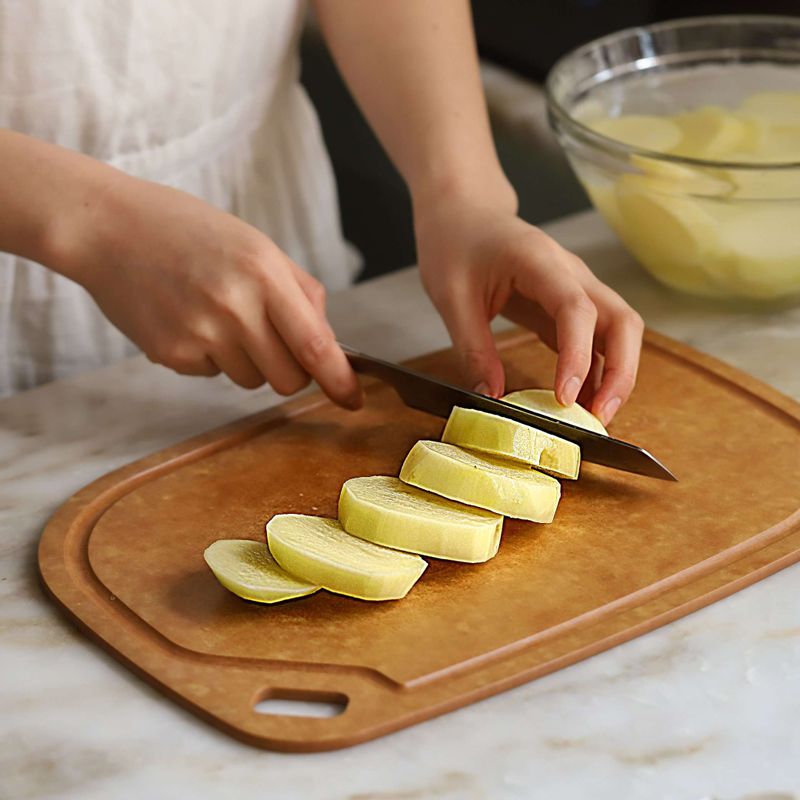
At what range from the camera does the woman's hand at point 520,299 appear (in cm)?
111

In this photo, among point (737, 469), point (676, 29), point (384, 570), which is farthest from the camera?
point (676, 29)

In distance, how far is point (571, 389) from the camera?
108cm

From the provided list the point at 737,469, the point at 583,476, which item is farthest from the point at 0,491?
the point at 737,469

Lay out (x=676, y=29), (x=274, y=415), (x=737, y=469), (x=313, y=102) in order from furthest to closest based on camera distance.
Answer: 1. (x=313, y=102)
2. (x=676, y=29)
3. (x=274, y=415)
4. (x=737, y=469)

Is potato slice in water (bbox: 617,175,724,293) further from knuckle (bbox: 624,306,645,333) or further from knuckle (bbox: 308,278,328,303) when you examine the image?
knuckle (bbox: 308,278,328,303)

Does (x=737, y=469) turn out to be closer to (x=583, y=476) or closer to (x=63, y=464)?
(x=583, y=476)

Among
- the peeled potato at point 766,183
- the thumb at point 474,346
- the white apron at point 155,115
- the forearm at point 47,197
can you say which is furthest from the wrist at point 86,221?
the peeled potato at point 766,183

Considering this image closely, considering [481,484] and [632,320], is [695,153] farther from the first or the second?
[481,484]

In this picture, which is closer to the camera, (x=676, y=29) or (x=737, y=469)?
(x=737, y=469)

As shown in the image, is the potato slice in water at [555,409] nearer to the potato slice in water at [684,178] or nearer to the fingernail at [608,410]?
the fingernail at [608,410]

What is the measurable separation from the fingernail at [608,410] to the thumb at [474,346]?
106 millimetres

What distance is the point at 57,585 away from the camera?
3.19 feet

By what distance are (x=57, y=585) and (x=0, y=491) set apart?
0.19 meters

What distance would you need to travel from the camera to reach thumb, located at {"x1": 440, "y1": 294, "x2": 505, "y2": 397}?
1186 millimetres
